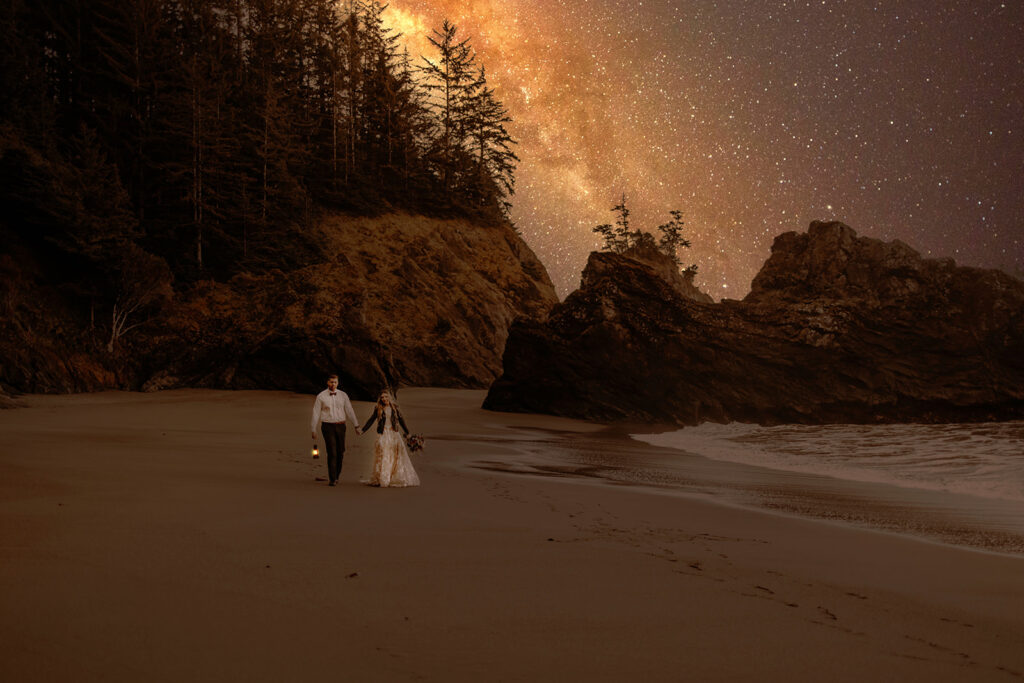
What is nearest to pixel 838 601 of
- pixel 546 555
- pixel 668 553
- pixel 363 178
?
pixel 668 553

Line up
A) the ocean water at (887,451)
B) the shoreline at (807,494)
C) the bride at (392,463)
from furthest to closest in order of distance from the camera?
the ocean water at (887,451), the bride at (392,463), the shoreline at (807,494)

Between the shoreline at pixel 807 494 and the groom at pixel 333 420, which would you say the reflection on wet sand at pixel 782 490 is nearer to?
the shoreline at pixel 807 494

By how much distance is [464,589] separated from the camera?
12.3ft

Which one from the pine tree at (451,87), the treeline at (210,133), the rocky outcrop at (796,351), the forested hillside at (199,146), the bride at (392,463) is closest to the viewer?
the bride at (392,463)

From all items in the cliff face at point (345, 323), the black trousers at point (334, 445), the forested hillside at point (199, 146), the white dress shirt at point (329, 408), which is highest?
the forested hillside at point (199, 146)

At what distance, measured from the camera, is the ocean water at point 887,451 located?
966cm

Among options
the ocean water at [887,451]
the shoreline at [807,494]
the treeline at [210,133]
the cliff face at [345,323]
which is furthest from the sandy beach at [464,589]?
the treeline at [210,133]

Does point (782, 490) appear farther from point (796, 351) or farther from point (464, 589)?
point (796, 351)

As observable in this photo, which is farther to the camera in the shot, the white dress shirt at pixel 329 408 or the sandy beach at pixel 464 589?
the white dress shirt at pixel 329 408

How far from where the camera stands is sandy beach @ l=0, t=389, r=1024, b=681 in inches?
109

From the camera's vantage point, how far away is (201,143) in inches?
Result: 1245

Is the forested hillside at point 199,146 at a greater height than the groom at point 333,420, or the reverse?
the forested hillside at point 199,146

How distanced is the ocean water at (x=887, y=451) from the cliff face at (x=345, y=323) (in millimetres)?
11897

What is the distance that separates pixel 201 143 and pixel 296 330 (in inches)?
538
